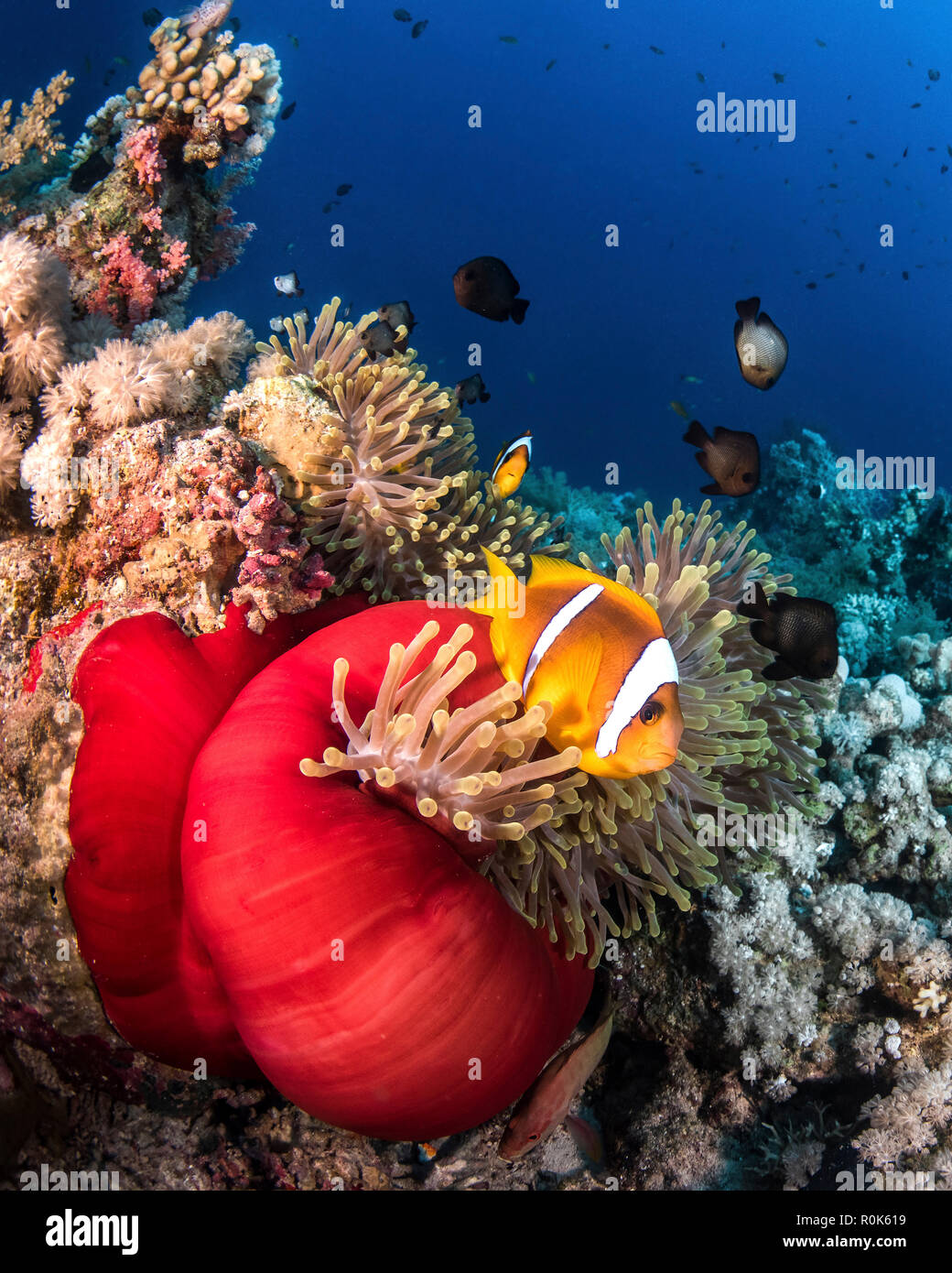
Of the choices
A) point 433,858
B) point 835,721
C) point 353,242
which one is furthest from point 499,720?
point 353,242

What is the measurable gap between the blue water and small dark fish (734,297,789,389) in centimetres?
3588

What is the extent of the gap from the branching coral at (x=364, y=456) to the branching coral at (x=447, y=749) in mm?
731

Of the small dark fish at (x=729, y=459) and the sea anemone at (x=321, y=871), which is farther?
the small dark fish at (x=729, y=459)

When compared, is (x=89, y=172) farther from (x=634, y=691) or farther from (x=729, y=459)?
(x=634, y=691)

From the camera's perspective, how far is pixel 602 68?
45.5 metres

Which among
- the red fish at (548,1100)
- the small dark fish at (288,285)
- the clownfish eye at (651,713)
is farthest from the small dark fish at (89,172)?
the red fish at (548,1100)

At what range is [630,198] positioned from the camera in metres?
46.4

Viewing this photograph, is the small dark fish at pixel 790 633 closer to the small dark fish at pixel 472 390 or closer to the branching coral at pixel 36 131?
the small dark fish at pixel 472 390

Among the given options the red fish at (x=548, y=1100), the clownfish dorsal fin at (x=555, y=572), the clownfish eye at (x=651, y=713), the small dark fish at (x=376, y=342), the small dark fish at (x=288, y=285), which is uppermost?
the small dark fish at (x=288, y=285)

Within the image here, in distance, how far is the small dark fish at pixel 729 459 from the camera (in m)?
3.54

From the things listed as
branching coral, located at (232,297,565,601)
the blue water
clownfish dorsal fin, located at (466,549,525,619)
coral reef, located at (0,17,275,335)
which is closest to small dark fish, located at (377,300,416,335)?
coral reef, located at (0,17,275,335)

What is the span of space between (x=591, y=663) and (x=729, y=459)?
8.39 ft

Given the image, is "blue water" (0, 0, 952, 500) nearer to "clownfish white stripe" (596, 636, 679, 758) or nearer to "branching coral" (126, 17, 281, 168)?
"branching coral" (126, 17, 281, 168)

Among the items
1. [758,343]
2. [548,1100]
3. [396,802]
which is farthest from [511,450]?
[548,1100]
